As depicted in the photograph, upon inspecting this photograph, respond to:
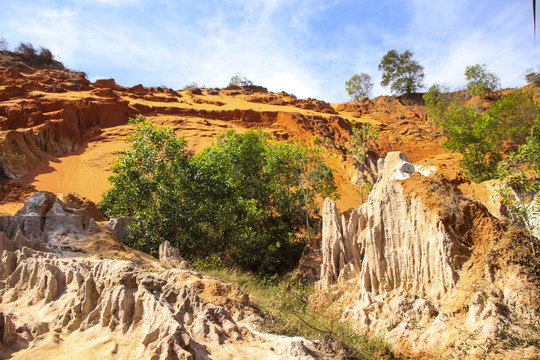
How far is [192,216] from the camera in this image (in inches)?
436

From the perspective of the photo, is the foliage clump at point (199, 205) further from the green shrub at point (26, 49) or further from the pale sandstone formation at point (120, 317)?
the green shrub at point (26, 49)

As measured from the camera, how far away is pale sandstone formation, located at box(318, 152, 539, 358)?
552 centimetres

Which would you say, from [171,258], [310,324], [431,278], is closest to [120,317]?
[310,324]

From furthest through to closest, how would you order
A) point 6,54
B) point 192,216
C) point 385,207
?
point 6,54 → point 192,216 → point 385,207

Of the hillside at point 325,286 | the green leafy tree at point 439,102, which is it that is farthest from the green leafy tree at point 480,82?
the hillside at point 325,286

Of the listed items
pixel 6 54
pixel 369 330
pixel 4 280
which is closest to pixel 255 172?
pixel 369 330

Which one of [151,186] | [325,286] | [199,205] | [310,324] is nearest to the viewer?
[310,324]

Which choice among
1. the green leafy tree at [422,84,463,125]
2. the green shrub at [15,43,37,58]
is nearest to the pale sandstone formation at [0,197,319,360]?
the green leafy tree at [422,84,463,125]

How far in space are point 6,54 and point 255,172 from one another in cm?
3872

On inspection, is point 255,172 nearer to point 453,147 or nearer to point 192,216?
point 192,216

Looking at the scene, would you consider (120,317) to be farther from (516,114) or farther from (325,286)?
(516,114)

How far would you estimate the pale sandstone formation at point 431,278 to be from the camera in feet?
18.1

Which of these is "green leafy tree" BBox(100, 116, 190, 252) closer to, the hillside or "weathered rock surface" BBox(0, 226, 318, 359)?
the hillside

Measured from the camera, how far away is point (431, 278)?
6730 mm
